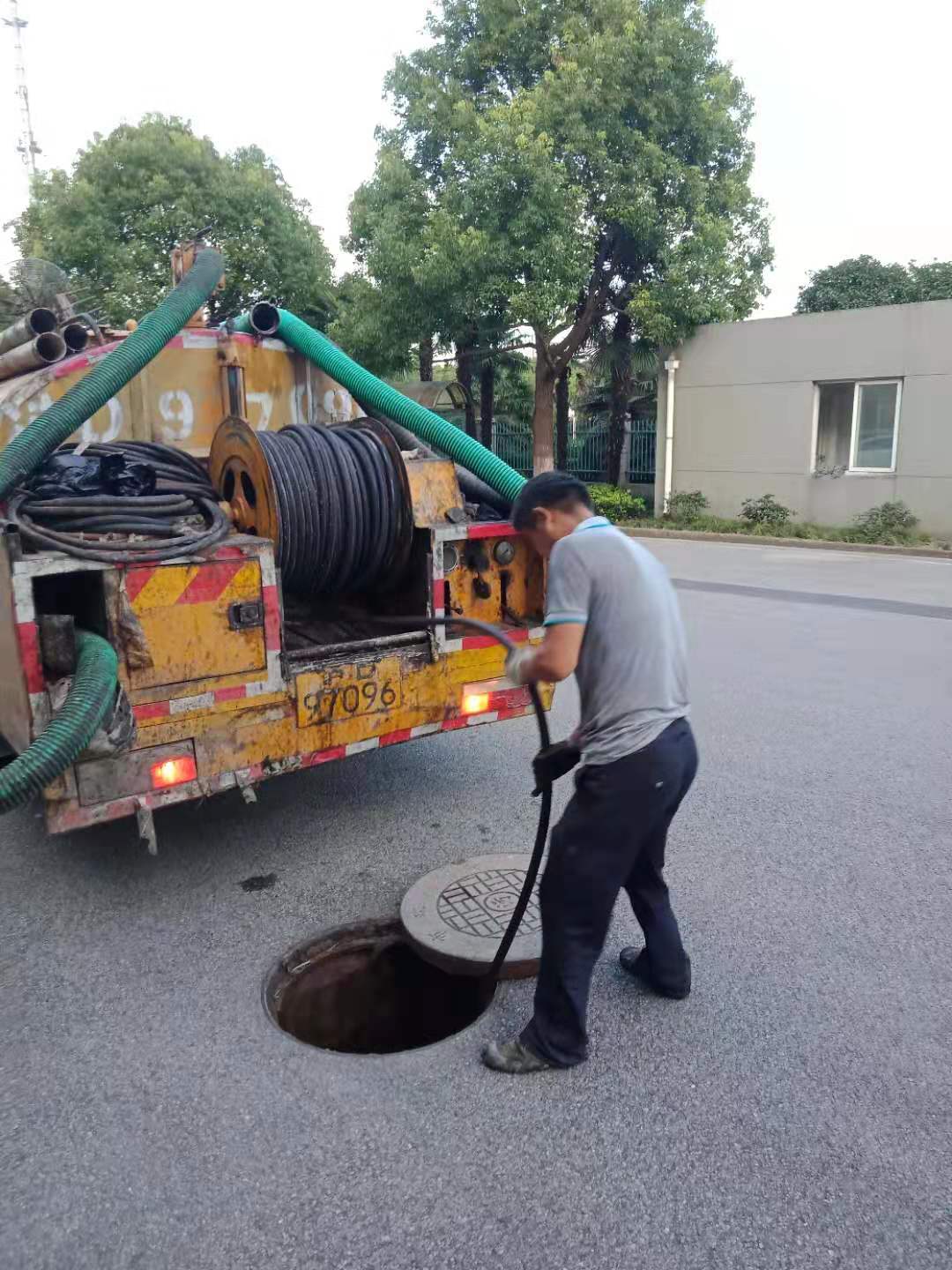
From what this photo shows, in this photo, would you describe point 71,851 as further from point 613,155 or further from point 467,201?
point 613,155

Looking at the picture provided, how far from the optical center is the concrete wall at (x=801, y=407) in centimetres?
1530

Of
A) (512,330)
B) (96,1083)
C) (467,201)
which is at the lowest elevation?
(96,1083)

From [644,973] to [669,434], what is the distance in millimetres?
16443

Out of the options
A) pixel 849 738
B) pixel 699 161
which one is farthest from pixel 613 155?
Answer: pixel 849 738

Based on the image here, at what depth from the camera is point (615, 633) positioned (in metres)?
2.70

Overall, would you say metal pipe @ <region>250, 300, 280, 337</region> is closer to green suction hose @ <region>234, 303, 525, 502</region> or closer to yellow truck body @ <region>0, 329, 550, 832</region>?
green suction hose @ <region>234, 303, 525, 502</region>

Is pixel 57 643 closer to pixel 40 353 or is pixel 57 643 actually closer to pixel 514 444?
pixel 40 353

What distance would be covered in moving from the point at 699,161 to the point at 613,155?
1.70m

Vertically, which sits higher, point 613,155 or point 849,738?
point 613,155

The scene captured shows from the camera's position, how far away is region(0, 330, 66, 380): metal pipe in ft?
16.9

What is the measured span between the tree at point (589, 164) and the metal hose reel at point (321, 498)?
44.4 ft

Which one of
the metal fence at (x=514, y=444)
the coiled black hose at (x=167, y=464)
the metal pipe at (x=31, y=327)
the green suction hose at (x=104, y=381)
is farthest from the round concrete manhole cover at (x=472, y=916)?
the metal fence at (x=514, y=444)

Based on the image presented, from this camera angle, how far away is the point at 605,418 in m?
22.8

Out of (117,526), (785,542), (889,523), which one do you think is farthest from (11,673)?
(889,523)
